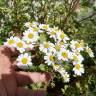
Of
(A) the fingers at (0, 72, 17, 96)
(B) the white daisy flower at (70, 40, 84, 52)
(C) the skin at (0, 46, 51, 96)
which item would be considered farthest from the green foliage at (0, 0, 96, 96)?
(A) the fingers at (0, 72, 17, 96)

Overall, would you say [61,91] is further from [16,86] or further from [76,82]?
[16,86]

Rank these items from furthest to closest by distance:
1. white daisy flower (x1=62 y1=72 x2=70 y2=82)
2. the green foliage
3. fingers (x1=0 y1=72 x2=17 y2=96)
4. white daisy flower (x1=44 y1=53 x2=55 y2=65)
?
1. the green foliage
2. white daisy flower (x1=62 y1=72 x2=70 y2=82)
3. white daisy flower (x1=44 y1=53 x2=55 y2=65)
4. fingers (x1=0 y1=72 x2=17 y2=96)

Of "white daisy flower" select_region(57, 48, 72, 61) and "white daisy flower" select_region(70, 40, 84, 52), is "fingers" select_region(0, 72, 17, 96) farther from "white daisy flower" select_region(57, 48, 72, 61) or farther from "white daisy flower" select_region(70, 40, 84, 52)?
"white daisy flower" select_region(70, 40, 84, 52)

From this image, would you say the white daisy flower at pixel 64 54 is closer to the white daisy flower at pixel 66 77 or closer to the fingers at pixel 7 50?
the white daisy flower at pixel 66 77

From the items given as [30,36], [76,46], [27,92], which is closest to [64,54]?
[76,46]

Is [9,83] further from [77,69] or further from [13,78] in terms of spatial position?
[77,69]

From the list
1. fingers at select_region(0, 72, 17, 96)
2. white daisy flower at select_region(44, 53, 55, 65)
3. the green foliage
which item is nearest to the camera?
fingers at select_region(0, 72, 17, 96)

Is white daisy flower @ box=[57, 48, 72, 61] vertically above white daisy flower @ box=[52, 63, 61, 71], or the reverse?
white daisy flower @ box=[57, 48, 72, 61]
